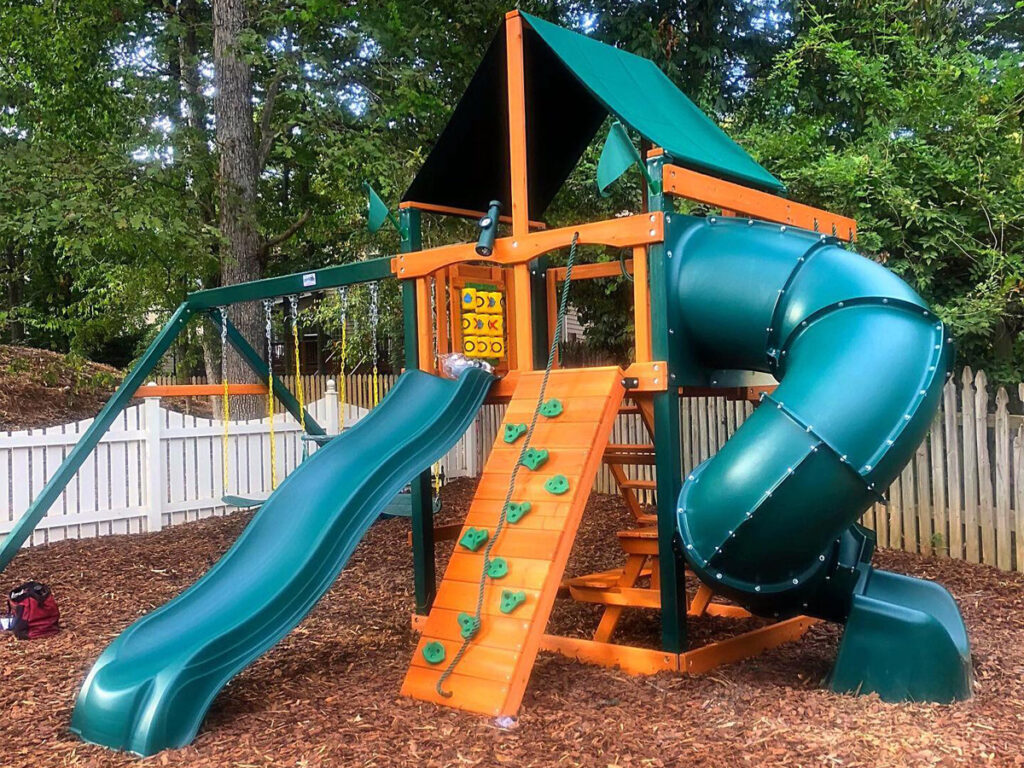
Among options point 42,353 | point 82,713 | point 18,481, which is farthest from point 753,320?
point 42,353

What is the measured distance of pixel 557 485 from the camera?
418cm

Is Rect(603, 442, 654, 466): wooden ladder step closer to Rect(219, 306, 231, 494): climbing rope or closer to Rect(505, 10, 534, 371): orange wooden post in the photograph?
Rect(505, 10, 534, 371): orange wooden post

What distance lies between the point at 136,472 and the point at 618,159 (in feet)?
20.6

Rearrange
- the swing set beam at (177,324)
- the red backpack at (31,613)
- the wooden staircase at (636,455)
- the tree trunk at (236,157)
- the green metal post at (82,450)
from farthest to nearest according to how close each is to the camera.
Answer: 1. the tree trunk at (236,157)
2. the green metal post at (82,450)
3. the swing set beam at (177,324)
4. the red backpack at (31,613)
5. the wooden staircase at (636,455)

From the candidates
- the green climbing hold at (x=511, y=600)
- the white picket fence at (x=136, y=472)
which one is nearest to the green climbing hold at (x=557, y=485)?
the green climbing hold at (x=511, y=600)

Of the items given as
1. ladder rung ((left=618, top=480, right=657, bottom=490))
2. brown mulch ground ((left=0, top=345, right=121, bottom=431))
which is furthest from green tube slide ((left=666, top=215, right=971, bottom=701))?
brown mulch ground ((left=0, top=345, right=121, bottom=431))

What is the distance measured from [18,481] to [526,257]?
5458mm

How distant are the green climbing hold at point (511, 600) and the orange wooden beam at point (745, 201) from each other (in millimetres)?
1990

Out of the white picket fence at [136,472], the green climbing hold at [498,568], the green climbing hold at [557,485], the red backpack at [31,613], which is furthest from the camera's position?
the white picket fence at [136,472]

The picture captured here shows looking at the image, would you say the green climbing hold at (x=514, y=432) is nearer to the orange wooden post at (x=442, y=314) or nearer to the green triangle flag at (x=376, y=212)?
the orange wooden post at (x=442, y=314)

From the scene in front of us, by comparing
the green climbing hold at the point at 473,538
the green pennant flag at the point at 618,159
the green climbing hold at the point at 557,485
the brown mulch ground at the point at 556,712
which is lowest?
the brown mulch ground at the point at 556,712

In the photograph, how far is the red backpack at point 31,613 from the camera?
5.25 metres

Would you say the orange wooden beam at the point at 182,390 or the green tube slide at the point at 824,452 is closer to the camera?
the green tube slide at the point at 824,452

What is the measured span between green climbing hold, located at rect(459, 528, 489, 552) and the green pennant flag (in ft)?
5.65
